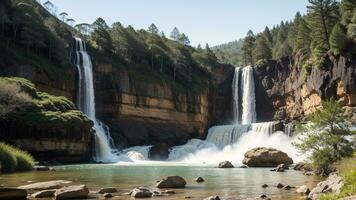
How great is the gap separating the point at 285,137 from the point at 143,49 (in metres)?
32.8

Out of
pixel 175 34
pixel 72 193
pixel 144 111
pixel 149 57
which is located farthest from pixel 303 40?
pixel 72 193

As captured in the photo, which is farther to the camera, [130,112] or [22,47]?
[130,112]

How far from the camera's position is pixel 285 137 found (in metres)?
67.2

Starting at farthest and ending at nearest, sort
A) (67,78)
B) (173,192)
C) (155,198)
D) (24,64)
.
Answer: (67,78), (24,64), (173,192), (155,198)

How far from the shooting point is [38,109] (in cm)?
4897

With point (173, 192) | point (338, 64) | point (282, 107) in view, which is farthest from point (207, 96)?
point (173, 192)

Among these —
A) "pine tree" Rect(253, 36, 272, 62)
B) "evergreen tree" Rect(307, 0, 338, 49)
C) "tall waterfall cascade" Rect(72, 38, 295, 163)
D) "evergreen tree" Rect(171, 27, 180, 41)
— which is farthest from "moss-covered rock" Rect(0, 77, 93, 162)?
"evergreen tree" Rect(171, 27, 180, 41)

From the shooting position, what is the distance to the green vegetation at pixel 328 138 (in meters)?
29.6

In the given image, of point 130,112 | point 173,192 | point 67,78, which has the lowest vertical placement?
point 173,192

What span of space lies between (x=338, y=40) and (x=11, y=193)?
56.1 meters

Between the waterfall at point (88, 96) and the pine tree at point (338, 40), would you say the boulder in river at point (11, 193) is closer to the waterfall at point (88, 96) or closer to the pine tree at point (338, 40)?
the waterfall at point (88, 96)

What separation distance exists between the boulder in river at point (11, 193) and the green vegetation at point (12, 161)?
52.1ft

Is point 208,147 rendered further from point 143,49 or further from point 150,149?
point 143,49

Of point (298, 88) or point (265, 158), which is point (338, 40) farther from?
point (265, 158)
